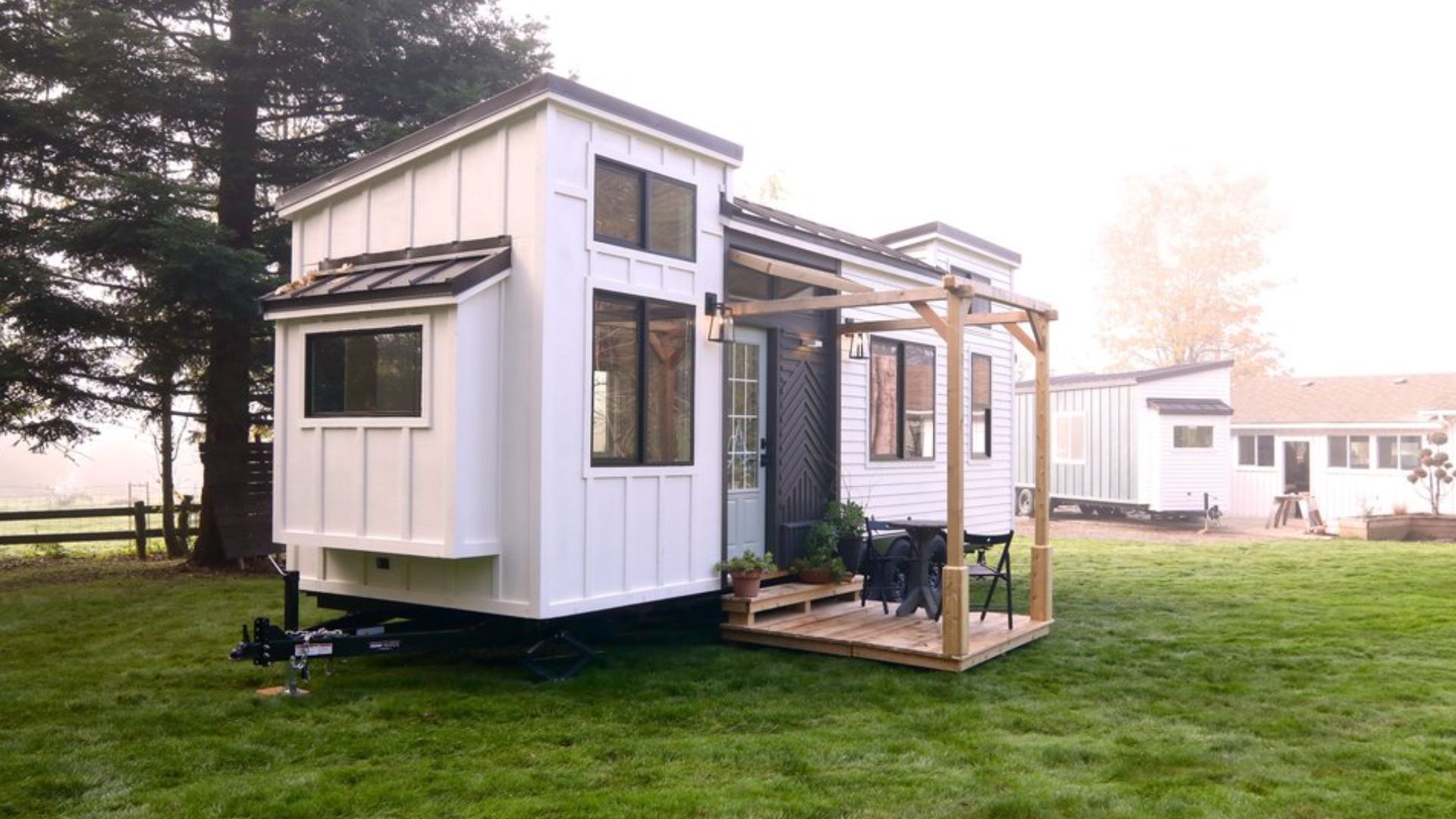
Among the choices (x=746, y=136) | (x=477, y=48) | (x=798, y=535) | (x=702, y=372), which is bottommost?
(x=798, y=535)

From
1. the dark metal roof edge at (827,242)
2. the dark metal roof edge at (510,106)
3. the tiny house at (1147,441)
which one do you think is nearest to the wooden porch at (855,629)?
the dark metal roof edge at (827,242)

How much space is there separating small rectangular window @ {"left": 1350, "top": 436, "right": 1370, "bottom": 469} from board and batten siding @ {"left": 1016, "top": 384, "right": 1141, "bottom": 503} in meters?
4.93

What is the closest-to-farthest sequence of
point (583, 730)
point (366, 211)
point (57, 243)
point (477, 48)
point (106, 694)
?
1. point (583, 730)
2. point (106, 694)
3. point (366, 211)
4. point (57, 243)
5. point (477, 48)

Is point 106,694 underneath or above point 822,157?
underneath

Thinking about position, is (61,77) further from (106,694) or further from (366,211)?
(106,694)

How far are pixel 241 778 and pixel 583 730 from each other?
1591mm

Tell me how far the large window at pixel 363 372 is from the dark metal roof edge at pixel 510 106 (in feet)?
4.38

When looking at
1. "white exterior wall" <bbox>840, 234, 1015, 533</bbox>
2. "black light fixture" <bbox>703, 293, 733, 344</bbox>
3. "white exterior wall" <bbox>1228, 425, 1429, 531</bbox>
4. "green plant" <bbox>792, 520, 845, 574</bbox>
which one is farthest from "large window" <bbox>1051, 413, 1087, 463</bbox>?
"black light fixture" <bbox>703, 293, 733, 344</bbox>

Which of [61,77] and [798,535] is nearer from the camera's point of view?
[798,535]

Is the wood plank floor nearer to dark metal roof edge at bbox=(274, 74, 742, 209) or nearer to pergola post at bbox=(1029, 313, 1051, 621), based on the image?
pergola post at bbox=(1029, 313, 1051, 621)

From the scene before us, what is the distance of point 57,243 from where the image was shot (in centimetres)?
1079

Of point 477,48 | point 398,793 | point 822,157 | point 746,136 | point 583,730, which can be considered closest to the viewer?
point 398,793

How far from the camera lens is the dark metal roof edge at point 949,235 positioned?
457 inches

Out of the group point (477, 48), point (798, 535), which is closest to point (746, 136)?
point (477, 48)
